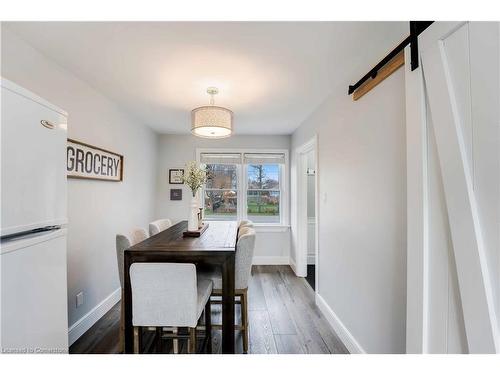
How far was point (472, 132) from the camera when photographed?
799 millimetres

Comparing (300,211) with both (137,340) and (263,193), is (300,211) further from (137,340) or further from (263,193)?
(137,340)

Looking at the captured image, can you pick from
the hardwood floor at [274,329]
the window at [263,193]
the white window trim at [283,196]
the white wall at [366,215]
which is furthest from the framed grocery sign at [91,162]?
the white wall at [366,215]

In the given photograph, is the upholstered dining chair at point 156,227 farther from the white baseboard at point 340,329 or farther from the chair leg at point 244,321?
the white baseboard at point 340,329

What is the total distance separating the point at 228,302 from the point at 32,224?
1.23 meters

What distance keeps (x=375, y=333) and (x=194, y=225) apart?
5.44ft

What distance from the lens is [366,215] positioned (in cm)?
178

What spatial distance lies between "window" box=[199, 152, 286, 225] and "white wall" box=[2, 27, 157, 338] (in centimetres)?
139

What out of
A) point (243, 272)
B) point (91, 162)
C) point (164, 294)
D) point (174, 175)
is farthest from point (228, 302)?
point (174, 175)

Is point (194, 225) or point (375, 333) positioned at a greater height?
point (194, 225)

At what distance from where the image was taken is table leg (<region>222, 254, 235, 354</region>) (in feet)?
5.44

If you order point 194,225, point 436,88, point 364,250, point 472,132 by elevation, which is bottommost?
point 364,250

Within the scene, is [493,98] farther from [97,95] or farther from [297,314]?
[97,95]
